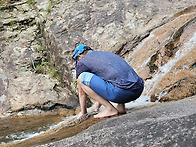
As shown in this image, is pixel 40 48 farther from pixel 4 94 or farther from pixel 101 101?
pixel 101 101

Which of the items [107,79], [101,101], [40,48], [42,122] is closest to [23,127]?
[42,122]

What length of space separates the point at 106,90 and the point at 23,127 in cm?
211

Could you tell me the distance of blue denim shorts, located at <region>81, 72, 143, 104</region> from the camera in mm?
3158

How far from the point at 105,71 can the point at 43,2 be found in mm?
5666

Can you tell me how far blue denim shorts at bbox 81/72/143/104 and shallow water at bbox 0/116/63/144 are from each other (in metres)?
1.42

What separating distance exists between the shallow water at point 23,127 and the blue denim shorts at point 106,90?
1425mm

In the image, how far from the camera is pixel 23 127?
463cm

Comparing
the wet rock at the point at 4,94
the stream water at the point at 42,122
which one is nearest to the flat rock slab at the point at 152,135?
the stream water at the point at 42,122

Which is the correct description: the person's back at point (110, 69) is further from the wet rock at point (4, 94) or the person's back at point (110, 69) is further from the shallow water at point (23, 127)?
the wet rock at point (4, 94)

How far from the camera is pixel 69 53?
6.53 meters

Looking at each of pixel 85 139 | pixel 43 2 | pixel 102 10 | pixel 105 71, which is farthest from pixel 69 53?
pixel 85 139

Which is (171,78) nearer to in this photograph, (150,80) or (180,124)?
(150,80)

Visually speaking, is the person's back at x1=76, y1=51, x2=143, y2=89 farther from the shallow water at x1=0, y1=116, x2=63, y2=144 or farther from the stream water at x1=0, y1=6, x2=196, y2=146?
the shallow water at x1=0, y1=116, x2=63, y2=144

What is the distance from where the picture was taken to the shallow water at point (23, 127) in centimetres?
411
